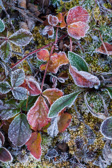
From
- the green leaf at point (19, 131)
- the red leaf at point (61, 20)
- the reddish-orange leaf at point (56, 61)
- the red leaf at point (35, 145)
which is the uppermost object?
the red leaf at point (61, 20)

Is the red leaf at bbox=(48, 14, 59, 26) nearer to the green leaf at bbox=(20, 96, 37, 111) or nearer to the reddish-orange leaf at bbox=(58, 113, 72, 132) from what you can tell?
the green leaf at bbox=(20, 96, 37, 111)

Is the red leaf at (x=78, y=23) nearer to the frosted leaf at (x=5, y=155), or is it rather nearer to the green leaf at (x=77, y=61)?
the green leaf at (x=77, y=61)

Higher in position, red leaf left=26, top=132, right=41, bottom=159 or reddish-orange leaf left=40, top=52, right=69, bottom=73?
reddish-orange leaf left=40, top=52, right=69, bottom=73

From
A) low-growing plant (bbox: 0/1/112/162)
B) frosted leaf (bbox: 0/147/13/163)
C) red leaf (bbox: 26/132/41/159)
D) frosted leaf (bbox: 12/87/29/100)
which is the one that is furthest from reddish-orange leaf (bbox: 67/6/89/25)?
frosted leaf (bbox: 0/147/13/163)

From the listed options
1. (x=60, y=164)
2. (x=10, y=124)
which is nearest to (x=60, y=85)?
(x=10, y=124)

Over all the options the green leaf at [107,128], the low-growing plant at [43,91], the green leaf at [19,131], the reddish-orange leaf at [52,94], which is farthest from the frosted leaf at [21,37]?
the green leaf at [107,128]
